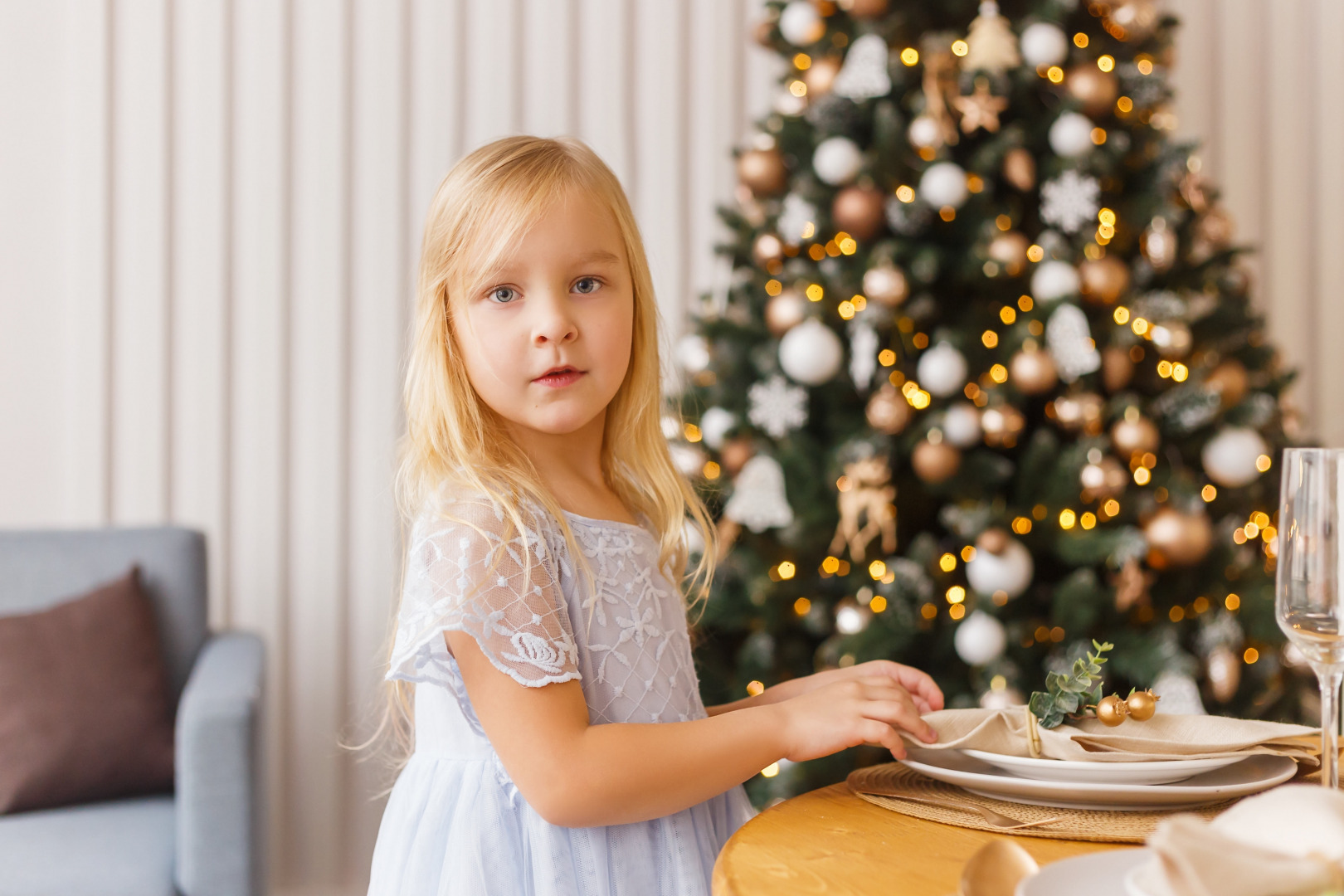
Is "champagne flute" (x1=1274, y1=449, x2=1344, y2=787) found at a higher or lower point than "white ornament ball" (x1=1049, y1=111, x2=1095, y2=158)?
lower

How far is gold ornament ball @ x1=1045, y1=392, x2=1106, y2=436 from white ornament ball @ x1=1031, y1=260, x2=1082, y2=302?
172 millimetres

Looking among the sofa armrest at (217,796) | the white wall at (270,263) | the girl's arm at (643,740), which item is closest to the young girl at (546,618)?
the girl's arm at (643,740)

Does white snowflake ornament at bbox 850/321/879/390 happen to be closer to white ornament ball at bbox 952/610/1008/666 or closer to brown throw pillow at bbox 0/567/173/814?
white ornament ball at bbox 952/610/1008/666

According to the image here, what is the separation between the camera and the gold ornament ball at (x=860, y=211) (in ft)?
6.13

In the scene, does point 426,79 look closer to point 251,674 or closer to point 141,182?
point 141,182

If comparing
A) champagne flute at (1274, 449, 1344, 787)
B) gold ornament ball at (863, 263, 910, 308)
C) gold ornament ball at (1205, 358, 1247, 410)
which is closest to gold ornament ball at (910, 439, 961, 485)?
gold ornament ball at (863, 263, 910, 308)

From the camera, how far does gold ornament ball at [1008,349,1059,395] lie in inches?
69.4

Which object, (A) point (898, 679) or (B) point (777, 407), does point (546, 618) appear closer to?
(A) point (898, 679)

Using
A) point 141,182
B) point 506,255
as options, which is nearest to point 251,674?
point 506,255

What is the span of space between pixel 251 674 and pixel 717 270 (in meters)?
1.42

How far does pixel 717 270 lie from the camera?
258cm

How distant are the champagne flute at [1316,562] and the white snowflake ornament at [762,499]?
1204mm

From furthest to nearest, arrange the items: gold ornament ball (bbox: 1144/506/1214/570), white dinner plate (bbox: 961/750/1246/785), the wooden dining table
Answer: gold ornament ball (bbox: 1144/506/1214/570) < white dinner plate (bbox: 961/750/1246/785) < the wooden dining table

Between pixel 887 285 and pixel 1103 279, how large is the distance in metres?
0.37
